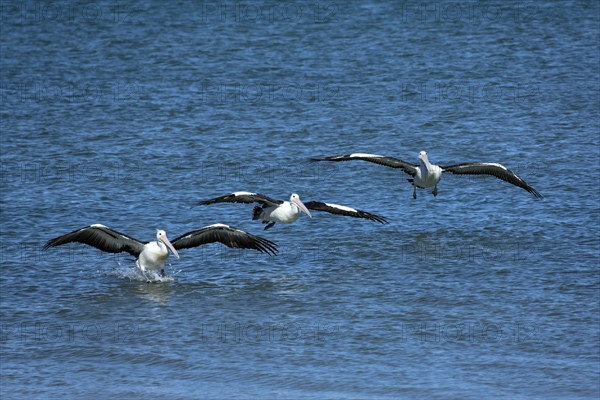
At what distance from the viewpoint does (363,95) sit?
121 ft

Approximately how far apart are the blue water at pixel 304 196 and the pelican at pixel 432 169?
44.0 inches

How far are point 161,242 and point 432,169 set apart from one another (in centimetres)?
584

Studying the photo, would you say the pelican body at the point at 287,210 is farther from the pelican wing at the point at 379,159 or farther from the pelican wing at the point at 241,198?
the pelican wing at the point at 379,159

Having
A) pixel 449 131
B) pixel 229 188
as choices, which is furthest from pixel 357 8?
pixel 229 188

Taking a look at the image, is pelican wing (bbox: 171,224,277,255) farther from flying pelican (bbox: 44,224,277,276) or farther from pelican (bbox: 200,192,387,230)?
pelican (bbox: 200,192,387,230)

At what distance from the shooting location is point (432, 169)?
2606cm

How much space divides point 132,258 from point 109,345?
5.11m

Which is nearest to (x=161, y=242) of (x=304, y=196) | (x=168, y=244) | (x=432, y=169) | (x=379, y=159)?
(x=168, y=244)

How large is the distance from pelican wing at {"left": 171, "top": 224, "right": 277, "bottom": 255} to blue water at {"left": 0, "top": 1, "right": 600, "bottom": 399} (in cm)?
68

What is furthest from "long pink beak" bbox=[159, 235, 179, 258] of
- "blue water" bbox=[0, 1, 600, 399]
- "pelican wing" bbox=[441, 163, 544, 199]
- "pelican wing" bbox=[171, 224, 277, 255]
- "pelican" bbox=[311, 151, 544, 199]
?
"pelican wing" bbox=[441, 163, 544, 199]

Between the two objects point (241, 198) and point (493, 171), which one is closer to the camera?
point (241, 198)

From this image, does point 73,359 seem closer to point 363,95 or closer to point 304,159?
point 304,159

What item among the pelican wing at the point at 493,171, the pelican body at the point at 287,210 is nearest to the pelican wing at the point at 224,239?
the pelican body at the point at 287,210

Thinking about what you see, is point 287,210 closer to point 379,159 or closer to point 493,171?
point 379,159
